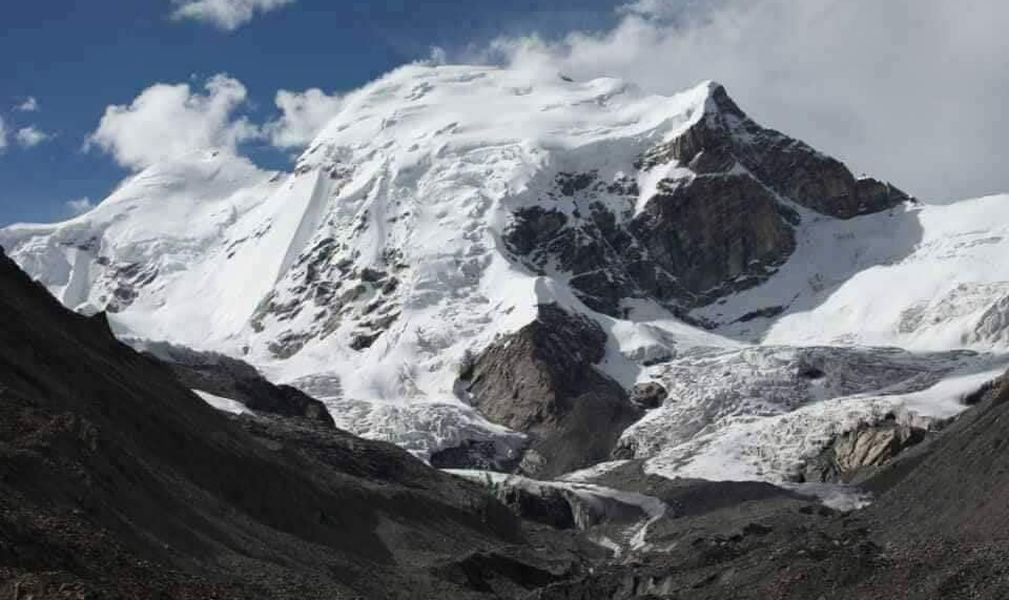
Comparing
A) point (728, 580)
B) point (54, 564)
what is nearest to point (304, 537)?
point (728, 580)

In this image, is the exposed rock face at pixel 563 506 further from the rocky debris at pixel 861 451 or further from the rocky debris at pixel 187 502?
the rocky debris at pixel 861 451

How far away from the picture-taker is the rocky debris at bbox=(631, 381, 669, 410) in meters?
194

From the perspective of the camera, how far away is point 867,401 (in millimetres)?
165000

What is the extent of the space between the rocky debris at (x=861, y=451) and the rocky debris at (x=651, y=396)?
1586 inches

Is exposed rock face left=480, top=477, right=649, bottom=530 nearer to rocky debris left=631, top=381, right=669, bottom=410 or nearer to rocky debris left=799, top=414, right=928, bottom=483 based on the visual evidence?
rocky debris left=799, top=414, right=928, bottom=483

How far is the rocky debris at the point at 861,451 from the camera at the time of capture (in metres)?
147

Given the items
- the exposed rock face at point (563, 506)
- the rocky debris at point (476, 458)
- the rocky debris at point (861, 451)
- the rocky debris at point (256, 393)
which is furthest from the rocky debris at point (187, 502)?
the rocky debris at point (476, 458)

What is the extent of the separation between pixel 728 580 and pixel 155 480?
28111mm

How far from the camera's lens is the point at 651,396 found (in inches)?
7721

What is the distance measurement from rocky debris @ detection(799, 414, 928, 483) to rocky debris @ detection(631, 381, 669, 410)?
4028cm

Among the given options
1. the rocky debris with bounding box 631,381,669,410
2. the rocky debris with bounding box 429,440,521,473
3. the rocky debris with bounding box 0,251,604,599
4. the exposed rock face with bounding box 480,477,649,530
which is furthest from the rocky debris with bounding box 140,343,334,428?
the rocky debris with bounding box 631,381,669,410

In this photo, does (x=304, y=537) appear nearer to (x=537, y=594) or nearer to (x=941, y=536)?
(x=537, y=594)

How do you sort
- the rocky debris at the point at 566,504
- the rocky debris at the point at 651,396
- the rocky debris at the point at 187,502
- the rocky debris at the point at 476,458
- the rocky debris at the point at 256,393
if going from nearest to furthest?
1. the rocky debris at the point at 187,502
2. the rocky debris at the point at 566,504
3. the rocky debris at the point at 256,393
4. the rocky debris at the point at 476,458
5. the rocky debris at the point at 651,396

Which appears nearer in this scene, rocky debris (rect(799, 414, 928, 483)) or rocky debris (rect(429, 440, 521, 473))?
rocky debris (rect(799, 414, 928, 483))
